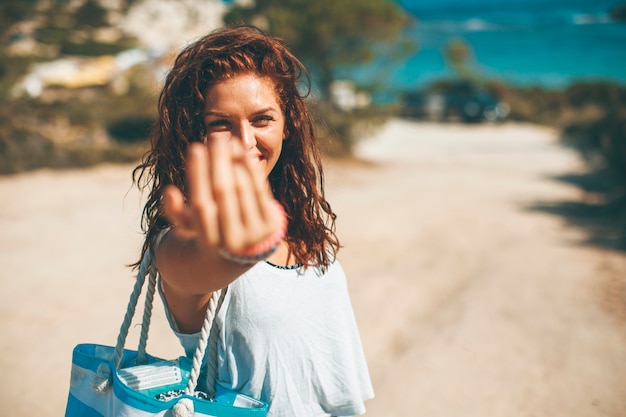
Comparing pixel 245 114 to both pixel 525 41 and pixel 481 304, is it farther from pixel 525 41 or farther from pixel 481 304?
pixel 525 41

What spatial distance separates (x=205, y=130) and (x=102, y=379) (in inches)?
24.9

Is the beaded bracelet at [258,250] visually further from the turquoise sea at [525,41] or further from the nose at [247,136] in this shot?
the turquoise sea at [525,41]

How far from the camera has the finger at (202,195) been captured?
0.67 m

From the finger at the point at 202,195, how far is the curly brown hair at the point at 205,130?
1.66ft

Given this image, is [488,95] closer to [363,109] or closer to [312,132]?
[363,109]

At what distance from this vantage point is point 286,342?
1.28 meters

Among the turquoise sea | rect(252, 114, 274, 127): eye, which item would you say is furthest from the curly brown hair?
the turquoise sea

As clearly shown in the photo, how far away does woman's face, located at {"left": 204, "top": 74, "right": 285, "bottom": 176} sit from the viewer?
1.24 m

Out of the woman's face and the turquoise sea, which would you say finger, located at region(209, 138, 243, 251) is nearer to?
the woman's face

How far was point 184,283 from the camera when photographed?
0.97m

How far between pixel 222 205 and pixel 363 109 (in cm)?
1373

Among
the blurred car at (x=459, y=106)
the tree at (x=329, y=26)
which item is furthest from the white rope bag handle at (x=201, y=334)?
the blurred car at (x=459, y=106)

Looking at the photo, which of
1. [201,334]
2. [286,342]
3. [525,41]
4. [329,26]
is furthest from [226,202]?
[525,41]

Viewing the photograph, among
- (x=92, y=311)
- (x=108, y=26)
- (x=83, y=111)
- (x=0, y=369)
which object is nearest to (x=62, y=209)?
(x=92, y=311)
